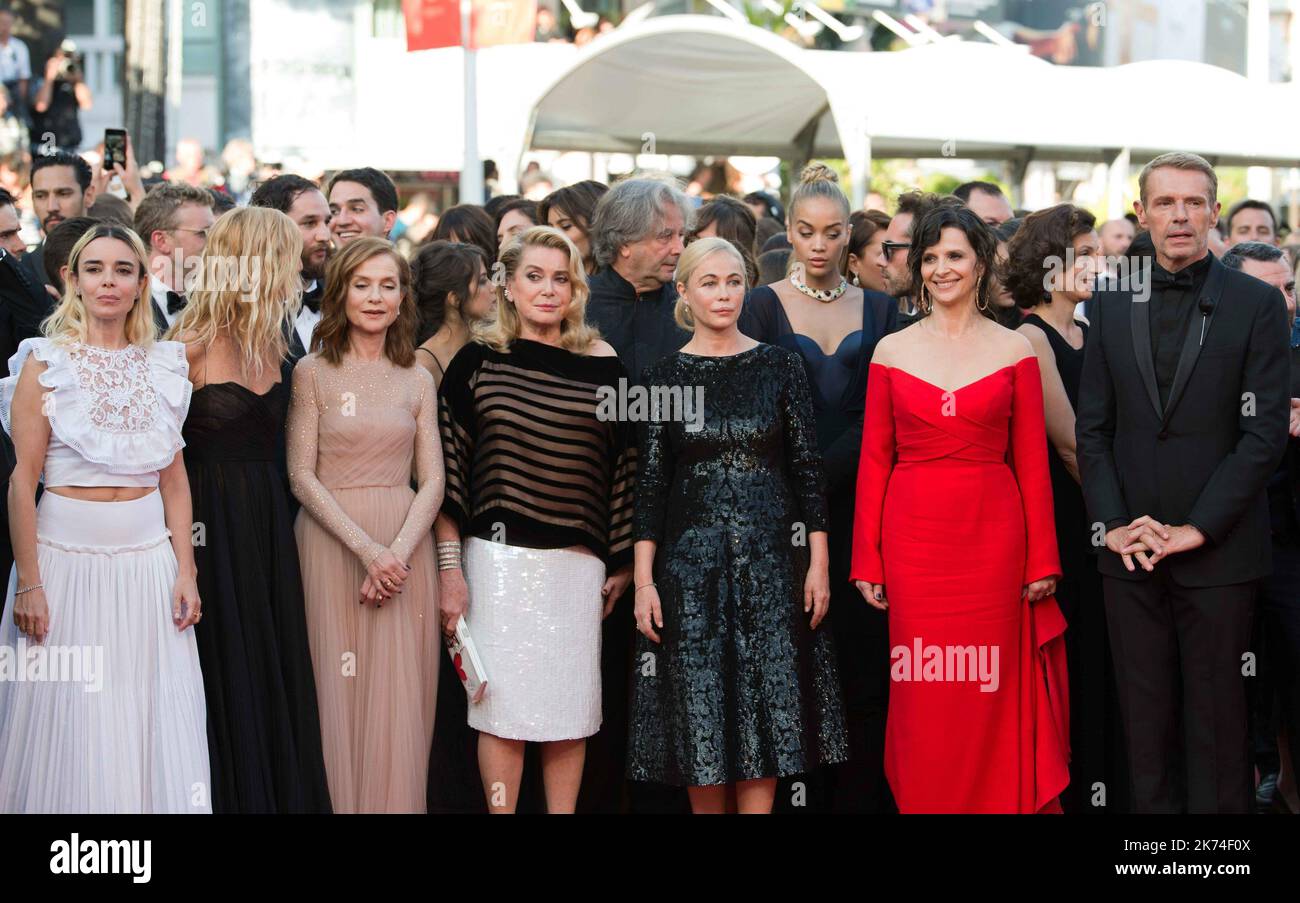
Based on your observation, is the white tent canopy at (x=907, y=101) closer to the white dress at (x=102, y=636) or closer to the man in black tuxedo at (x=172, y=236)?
the man in black tuxedo at (x=172, y=236)

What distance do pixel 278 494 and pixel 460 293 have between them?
A: 118cm

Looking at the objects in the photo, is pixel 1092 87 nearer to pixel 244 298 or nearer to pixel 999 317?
pixel 999 317

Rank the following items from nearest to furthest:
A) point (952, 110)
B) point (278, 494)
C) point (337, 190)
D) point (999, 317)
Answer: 1. point (278, 494)
2. point (999, 317)
3. point (337, 190)
4. point (952, 110)

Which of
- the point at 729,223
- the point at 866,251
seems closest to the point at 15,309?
the point at 729,223

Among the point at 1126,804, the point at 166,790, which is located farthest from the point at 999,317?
the point at 166,790

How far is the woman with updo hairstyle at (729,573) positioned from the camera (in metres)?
5.79

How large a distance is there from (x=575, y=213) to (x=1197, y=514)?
125 inches

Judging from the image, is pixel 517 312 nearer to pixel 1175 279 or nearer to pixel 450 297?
pixel 450 297

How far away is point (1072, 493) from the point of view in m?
6.45

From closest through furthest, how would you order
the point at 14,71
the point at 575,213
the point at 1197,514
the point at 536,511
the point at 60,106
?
the point at 1197,514 < the point at 536,511 < the point at 575,213 < the point at 60,106 < the point at 14,71

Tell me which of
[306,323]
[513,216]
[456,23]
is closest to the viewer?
[306,323]

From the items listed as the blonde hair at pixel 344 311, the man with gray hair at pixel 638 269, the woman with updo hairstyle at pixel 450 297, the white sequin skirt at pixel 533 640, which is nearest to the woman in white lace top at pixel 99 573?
the blonde hair at pixel 344 311

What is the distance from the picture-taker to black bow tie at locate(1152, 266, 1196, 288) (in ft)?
18.7

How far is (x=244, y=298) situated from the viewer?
5.82m
